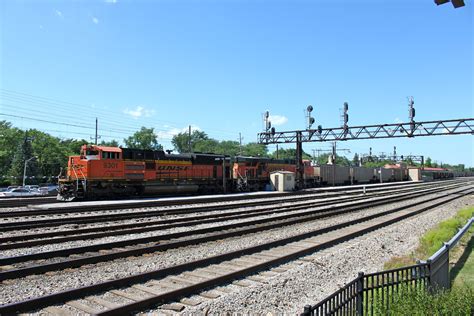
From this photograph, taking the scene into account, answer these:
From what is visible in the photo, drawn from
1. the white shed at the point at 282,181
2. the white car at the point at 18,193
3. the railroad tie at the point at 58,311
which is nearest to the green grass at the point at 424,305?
the railroad tie at the point at 58,311

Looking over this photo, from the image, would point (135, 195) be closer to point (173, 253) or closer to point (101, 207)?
point (101, 207)

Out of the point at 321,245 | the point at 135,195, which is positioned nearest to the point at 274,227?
the point at 321,245

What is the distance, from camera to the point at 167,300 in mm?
Answer: 5910

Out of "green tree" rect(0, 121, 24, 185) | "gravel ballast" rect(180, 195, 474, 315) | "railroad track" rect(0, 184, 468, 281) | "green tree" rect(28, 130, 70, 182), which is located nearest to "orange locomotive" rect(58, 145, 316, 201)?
"railroad track" rect(0, 184, 468, 281)

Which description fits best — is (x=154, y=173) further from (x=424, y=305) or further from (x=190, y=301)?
(x=424, y=305)

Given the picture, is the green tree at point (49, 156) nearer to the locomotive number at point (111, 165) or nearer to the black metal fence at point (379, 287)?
the locomotive number at point (111, 165)

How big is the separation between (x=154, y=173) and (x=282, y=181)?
52.2 feet

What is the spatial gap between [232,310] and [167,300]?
3.45 feet

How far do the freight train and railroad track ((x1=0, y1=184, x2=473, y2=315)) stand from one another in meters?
17.0

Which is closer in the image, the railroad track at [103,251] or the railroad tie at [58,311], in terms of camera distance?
the railroad tie at [58,311]

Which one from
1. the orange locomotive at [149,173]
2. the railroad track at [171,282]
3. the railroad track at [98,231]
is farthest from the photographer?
the orange locomotive at [149,173]

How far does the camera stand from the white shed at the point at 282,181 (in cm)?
3959

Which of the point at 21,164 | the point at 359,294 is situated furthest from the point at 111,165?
the point at 21,164

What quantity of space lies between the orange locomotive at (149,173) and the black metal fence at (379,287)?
21422 mm
